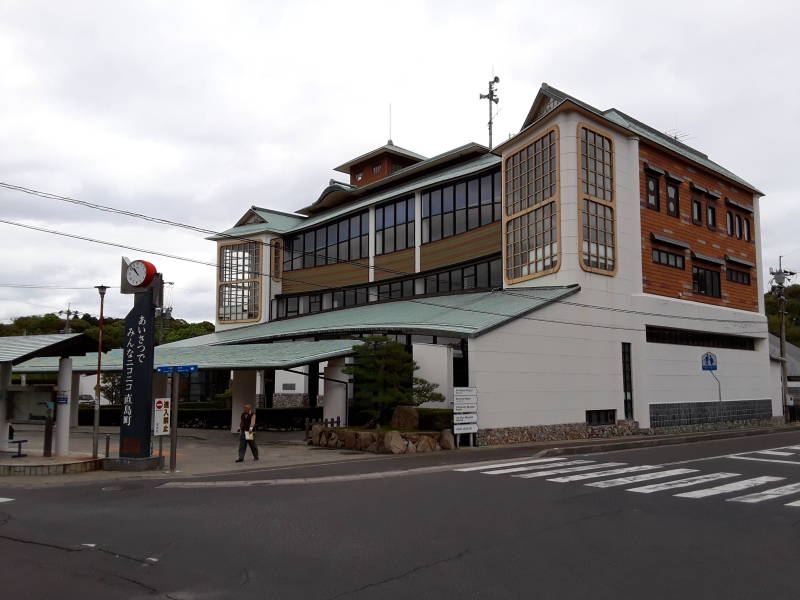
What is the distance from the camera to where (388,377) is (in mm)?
22656

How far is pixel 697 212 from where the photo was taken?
1403 inches

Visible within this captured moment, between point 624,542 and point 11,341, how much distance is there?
18.8 m

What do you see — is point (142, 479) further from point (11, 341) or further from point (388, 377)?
point (388, 377)

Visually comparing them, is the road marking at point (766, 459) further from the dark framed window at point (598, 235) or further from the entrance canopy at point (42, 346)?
the entrance canopy at point (42, 346)

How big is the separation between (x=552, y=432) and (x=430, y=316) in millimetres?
7058

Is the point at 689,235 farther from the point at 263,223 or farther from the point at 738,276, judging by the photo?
the point at 263,223

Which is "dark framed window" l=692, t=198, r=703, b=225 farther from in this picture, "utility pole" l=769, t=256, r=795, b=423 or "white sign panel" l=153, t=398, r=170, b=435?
"white sign panel" l=153, t=398, r=170, b=435

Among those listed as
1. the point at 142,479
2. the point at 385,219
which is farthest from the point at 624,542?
the point at 385,219

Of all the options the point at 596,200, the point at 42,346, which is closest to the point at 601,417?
the point at 596,200

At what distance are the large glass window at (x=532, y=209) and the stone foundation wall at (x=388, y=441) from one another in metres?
10.2

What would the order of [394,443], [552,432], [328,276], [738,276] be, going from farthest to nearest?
1. [328,276]
2. [738,276]
3. [552,432]
4. [394,443]

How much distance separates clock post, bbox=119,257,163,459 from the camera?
17031 millimetres

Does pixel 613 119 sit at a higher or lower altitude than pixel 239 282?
higher

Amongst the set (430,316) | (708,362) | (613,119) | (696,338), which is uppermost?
(613,119)
